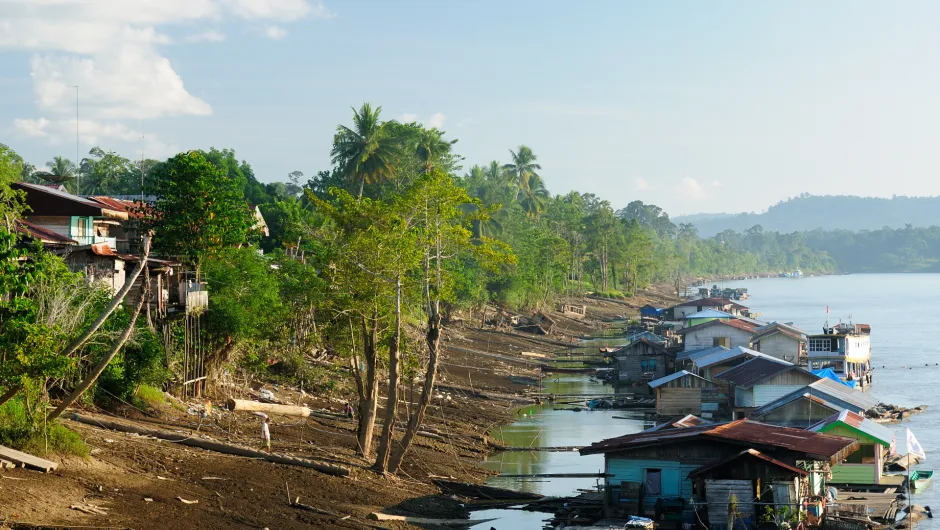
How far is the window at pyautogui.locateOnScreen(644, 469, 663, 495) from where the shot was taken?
29.4 metres

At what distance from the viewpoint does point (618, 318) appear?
414 ft

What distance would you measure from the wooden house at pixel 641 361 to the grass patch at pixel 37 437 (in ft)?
154

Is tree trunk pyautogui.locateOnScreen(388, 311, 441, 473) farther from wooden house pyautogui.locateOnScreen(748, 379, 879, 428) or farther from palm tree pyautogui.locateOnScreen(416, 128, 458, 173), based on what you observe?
palm tree pyautogui.locateOnScreen(416, 128, 458, 173)

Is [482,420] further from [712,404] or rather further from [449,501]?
[449,501]

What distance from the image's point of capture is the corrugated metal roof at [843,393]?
42.9 meters

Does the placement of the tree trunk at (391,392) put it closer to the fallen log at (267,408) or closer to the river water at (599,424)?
the river water at (599,424)

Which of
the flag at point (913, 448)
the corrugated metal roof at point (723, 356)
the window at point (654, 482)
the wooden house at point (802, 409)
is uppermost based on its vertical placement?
the corrugated metal roof at point (723, 356)

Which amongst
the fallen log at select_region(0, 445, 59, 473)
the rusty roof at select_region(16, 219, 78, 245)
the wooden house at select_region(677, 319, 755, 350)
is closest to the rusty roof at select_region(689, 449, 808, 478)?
the fallen log at select_region(0, 445, 59, 473)

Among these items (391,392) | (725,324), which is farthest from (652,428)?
(725,324)

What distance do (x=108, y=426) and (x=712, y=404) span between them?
1269 inches

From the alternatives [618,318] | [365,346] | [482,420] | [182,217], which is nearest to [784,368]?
[482,420]

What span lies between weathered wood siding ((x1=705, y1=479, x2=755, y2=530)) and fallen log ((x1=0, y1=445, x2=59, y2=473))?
1634 centimetres

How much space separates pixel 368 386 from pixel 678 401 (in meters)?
23.5

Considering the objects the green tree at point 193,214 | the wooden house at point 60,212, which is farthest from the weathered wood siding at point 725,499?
the wooden house at point 60,212
